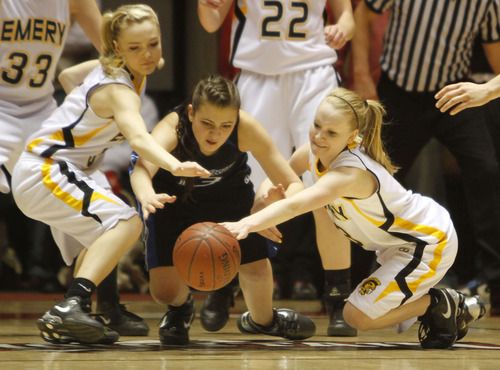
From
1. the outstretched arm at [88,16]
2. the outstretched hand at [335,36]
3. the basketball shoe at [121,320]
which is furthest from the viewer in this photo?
the outstretched hand at [335,36]

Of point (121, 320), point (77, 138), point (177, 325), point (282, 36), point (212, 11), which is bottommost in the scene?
point (121, 320)

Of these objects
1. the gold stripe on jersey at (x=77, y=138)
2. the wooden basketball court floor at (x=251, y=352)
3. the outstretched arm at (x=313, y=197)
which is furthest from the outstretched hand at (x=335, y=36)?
the wooden basketball court floor at (x=251, y=352)

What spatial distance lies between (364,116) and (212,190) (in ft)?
→ 2.86

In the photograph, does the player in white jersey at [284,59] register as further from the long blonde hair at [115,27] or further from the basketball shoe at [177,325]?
the basketball shoe at [177,325]

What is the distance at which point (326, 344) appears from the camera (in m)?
3.79

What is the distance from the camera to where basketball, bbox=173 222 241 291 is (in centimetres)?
345

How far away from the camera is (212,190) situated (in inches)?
164

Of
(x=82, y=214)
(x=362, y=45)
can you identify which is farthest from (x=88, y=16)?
(x=362, y=45)

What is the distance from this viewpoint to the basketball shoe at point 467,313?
3.78 metres

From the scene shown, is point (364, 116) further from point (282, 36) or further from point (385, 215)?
point (282, 36)

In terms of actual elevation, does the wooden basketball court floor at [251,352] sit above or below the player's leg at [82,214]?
below

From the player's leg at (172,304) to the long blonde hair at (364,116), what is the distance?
3.52 feet

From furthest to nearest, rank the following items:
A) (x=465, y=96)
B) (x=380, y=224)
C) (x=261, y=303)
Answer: (x=261, y=303) < (x=380, y=224) < (x=465, y=96)

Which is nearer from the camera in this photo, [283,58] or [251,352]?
[251,352]
